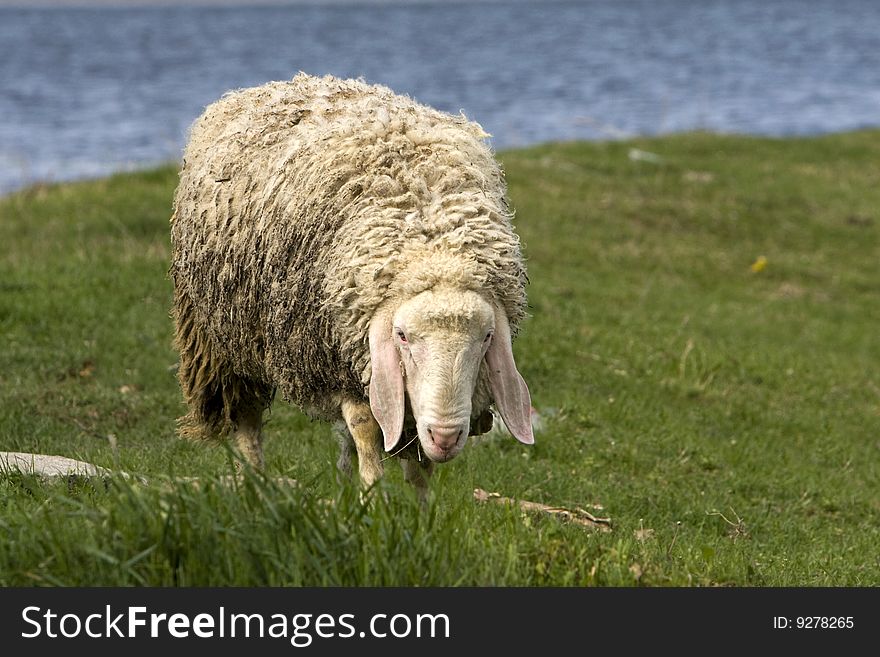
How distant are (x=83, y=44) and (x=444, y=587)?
251 ft

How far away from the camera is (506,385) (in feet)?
14.9

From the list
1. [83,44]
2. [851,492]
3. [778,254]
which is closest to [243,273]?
[851,492]

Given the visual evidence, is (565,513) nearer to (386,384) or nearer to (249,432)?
(386,384)

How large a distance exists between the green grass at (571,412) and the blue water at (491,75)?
111 inches

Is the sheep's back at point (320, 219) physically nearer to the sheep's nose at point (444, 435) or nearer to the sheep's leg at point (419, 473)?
the sheep's leg at point (419, 473)

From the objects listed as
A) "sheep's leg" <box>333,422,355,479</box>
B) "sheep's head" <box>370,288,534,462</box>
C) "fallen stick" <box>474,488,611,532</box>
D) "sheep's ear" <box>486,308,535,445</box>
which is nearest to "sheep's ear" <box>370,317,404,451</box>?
"sheep's head" <box>370,288,534,462</box>

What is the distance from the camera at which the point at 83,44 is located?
7462cm

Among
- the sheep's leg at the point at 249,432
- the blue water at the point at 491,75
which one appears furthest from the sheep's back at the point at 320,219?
the blue water at the point at 491,75

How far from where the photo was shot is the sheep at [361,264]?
14.3 feet

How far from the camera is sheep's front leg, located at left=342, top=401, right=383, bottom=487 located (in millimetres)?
4816

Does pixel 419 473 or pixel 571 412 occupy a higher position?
pixel 419 473

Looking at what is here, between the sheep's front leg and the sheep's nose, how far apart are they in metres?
0.66

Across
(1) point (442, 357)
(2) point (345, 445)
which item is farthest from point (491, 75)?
(1) point (442, 357)

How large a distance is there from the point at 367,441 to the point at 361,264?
0.73 m
